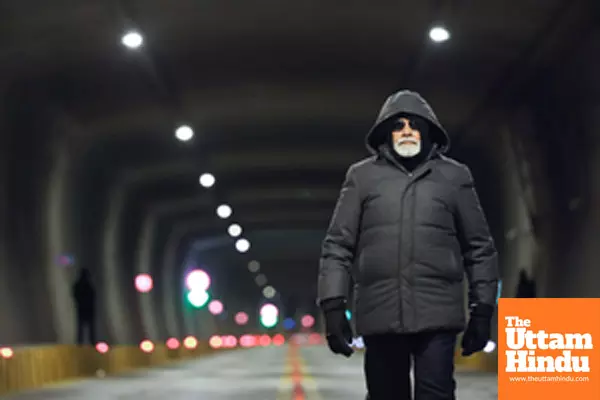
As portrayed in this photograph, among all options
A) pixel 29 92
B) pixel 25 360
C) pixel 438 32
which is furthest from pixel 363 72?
pixel 25 360

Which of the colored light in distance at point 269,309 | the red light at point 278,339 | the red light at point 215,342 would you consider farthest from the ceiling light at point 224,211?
the red light at point 278,339

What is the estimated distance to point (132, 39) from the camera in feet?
74.3

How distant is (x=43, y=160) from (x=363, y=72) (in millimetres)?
7025

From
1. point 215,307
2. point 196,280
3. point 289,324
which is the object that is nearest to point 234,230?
point 196,280

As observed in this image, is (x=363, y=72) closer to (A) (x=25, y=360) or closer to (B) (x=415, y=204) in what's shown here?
(A) (x=25, y=360)

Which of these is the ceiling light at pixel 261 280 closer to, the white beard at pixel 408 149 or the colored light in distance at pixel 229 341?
the colored light in distance at pixel 229 341

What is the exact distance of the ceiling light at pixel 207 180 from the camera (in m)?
42.2

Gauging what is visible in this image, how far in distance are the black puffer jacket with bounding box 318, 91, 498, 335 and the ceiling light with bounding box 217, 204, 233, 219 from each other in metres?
42.8

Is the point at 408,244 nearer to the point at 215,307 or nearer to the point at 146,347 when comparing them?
the point at 146,347

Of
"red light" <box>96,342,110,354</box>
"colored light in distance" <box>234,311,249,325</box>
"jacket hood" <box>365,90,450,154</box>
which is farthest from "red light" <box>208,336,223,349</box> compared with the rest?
"jacket hood" <box>365,90,450,154</box>

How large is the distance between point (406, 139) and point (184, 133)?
83.4ft

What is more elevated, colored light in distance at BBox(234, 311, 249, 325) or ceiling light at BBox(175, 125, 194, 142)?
colored light in distance at BBox(234, 311, 249, 325)

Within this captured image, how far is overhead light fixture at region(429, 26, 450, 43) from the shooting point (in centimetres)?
2258

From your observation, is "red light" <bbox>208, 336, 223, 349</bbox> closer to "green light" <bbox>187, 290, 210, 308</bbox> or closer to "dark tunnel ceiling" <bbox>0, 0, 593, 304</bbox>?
"green light" <bbox>187, 290, 210, 308</bbox>
